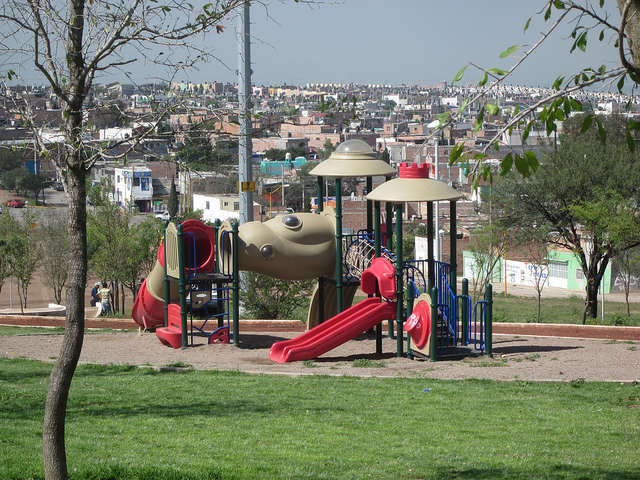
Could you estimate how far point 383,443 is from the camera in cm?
763

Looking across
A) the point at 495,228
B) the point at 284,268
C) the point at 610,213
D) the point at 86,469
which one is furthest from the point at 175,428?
the point at 495,228

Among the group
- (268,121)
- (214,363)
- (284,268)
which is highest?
(268,121)

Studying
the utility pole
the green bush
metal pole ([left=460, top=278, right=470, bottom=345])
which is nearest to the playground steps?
the utility pole

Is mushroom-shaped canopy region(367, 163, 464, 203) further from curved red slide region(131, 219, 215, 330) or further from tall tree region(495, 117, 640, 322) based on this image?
tall tree region(495, 117, 640, 322)

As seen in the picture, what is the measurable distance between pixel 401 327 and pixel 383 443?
6.69 m

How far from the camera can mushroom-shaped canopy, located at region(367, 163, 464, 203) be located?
1351 centimetres

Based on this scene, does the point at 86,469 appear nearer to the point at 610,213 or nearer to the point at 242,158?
the point at 242,158

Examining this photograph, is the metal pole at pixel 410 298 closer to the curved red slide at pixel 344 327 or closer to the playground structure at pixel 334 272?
the playground structure at pixel 334 272

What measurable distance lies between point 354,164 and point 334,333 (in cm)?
369

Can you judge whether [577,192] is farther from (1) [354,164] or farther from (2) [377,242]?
(2) [377,242]

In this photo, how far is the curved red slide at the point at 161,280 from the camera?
1619 centimetres

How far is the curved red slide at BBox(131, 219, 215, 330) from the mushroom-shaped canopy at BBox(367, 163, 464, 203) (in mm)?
3855

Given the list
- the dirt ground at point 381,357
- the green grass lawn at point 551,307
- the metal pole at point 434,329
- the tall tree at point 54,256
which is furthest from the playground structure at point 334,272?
the tall tree at point 54,256

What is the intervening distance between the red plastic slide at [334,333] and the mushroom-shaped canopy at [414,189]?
2073 mm
